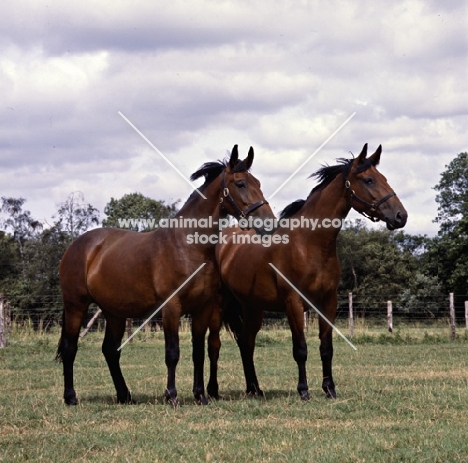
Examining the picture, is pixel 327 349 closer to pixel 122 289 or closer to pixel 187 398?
pixel 187 398

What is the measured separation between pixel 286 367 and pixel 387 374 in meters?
2.40

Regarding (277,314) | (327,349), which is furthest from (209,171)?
(277,314)

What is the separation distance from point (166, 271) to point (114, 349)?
1.64m

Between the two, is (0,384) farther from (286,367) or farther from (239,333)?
(286,367)

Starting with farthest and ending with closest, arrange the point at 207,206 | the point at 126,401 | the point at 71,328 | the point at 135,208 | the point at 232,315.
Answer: the point at 135,208
the point at 232,315
the point at 71,328
the point at 126,401
the point at 207,206

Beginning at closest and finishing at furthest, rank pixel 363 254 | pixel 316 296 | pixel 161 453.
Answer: pixel 161 453 < pixel 316 296 < pixel 363 254

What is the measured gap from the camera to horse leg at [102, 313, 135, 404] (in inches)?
373

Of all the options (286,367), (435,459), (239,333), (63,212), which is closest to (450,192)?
(63,212)

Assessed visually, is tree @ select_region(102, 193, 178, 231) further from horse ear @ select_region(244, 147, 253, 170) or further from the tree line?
horse ear @ select_region(244, 147, 253, 170)

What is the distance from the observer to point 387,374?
40.0 feet

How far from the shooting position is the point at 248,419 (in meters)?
7.43

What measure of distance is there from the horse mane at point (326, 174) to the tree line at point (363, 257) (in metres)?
26.0

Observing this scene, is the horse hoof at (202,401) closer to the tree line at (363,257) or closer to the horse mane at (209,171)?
the horse mane at (209,171)

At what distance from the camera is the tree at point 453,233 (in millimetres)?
41594
